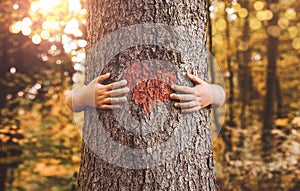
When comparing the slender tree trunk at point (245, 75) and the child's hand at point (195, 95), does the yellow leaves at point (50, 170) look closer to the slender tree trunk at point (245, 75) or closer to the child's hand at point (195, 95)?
the slender tree trunk at point (245, 75)

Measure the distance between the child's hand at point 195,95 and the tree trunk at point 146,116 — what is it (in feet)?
0.10

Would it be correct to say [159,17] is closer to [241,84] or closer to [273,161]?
[273,161]

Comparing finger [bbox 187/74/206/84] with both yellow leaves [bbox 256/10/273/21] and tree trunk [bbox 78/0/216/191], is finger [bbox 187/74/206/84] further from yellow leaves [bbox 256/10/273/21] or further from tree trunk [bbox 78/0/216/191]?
yellow leaves [bbox 256/10/273/21]

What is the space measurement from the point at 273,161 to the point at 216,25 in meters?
3.13

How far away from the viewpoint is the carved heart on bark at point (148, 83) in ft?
5.66

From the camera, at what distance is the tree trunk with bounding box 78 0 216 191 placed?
1.72 m

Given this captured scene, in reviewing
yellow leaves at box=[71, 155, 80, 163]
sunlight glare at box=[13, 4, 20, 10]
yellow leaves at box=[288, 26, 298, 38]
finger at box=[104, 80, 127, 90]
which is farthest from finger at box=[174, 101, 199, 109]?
yellow leaves at box=[288, 26, 298, 38]

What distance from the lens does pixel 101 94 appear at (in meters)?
1.79

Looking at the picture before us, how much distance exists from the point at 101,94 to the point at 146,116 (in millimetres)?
228

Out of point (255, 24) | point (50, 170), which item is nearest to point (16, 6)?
point (50, 170)

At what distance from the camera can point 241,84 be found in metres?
9.42

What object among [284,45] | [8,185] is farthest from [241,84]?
[8,185]

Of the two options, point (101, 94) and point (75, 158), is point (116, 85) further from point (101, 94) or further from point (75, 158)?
point (75, 158)

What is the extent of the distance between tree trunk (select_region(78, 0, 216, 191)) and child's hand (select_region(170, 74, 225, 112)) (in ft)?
0.10
